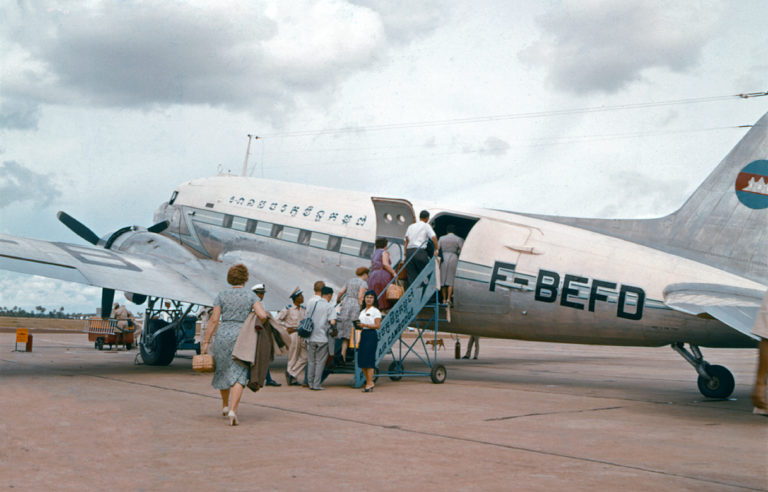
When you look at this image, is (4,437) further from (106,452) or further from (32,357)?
(32,357)

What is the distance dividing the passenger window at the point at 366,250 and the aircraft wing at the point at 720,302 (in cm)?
A: 678

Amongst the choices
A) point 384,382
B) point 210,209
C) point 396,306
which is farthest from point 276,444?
point 210,209

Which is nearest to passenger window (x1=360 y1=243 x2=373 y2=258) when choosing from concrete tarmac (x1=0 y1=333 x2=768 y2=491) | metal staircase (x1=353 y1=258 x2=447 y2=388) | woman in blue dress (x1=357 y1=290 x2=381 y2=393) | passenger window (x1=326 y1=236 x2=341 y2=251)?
passenger window (x1=326 y1=236 x2=341 y2=251)

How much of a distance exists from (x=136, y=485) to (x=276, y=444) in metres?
1.88

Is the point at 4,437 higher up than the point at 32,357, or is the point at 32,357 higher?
the point at 4,437

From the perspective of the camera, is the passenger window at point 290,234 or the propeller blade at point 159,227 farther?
the propeller blade at point 159,227

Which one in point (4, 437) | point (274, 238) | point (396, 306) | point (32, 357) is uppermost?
point (274, 238)

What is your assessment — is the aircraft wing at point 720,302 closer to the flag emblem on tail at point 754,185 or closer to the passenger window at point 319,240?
the flag emblem on tail at point 754,185

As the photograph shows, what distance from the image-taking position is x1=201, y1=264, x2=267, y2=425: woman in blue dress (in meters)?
8.00

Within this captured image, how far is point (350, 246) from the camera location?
16.0 meters

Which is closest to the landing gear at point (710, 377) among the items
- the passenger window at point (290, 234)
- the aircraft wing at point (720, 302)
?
the aircraft wing at point (720, 302)

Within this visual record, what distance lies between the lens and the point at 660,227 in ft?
41.5

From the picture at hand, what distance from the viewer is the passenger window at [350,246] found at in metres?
15.9

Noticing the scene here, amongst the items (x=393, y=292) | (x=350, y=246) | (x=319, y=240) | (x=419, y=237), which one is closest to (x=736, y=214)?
(x=419, y=237)
